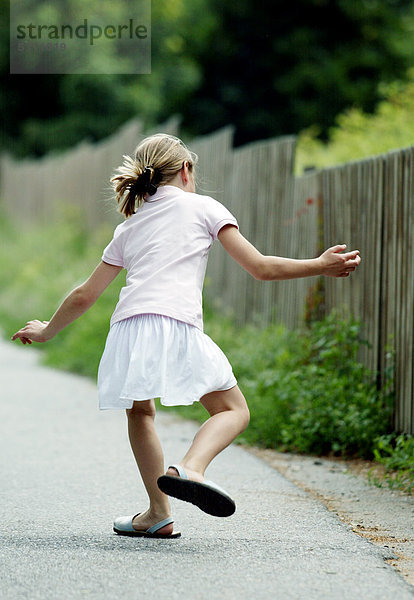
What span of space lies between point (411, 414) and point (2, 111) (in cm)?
2738

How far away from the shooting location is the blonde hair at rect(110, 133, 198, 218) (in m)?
4.27

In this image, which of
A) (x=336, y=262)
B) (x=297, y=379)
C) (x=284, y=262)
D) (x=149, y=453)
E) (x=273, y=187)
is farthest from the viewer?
(x=273, y=187)

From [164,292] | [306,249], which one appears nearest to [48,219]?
[306,249]

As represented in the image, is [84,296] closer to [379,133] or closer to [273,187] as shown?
[273,187]

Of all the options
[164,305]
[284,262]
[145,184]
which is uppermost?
[145,184]

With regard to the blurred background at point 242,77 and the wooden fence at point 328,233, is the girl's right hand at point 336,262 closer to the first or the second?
the wooden fence at point 328,233

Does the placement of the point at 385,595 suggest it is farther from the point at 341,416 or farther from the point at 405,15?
the point at 405,15

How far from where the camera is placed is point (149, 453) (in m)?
4.19

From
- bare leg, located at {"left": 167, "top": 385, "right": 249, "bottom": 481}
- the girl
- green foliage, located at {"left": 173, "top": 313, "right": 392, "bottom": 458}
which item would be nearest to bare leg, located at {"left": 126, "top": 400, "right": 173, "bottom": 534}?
the girl

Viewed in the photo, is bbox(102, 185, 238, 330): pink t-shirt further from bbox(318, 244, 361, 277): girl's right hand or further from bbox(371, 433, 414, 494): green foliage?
bbox(371, 433, 414, 494): green foliage

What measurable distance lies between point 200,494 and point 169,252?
3.30ft

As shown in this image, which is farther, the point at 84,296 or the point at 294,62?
the point at 294,62

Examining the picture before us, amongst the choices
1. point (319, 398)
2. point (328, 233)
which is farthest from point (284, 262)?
point (328, 233)

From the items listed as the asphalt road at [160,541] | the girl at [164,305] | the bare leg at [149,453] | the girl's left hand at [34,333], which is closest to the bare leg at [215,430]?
the girl at [164,305]
